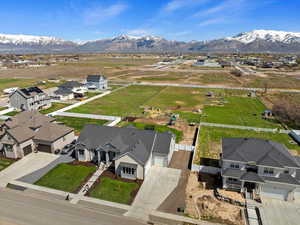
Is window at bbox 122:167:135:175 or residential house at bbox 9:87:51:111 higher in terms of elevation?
residential house at bbox 9:87:51:111

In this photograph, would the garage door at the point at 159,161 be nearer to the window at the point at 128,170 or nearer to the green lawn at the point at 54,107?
the window at the point at 128,170

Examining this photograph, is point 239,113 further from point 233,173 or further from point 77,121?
point 77,121

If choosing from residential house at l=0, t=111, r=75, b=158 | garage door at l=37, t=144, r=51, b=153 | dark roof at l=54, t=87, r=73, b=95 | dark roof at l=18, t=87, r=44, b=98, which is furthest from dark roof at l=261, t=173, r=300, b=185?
dark roof at l=54, t=87, r=73, b=95

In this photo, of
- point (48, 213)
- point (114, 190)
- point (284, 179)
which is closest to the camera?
point (48, 213)

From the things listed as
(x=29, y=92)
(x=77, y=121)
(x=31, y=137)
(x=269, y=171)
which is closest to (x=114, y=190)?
(x=269, y=171)

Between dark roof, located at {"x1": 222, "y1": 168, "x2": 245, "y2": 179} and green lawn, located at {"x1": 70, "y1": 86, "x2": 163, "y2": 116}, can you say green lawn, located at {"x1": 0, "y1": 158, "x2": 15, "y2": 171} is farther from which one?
dark roof, located at {"x1": 222, "y1": 168, "x2": 245, "y2": 179}

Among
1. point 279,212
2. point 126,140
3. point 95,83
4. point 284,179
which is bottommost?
point 279,212

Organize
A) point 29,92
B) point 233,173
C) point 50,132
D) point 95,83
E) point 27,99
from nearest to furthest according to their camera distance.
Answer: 1. point 233,173
2. point 50,132
3. point 27,99
4. point 29,92
5. point 95,83
